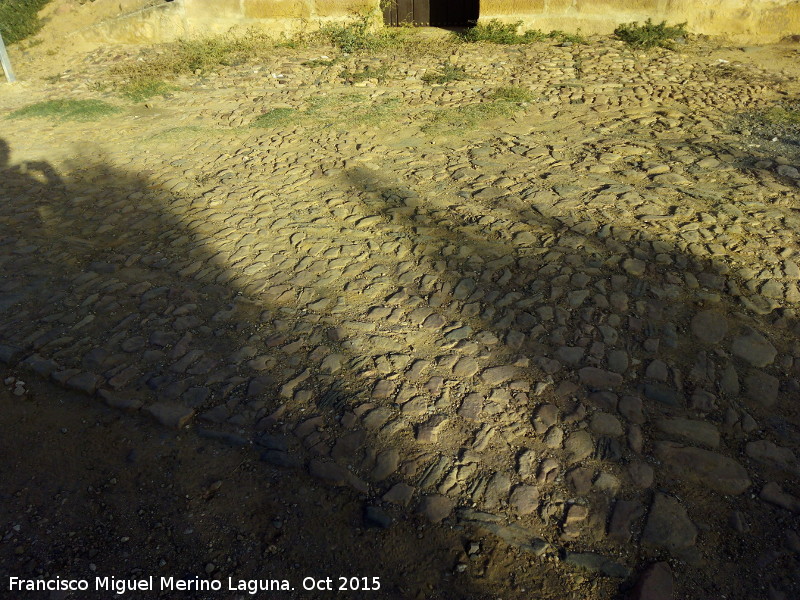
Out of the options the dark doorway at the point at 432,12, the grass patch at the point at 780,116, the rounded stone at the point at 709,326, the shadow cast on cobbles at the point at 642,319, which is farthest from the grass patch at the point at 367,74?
the rounded stone at the point at 709,326

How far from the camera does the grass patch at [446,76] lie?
7.28 metres

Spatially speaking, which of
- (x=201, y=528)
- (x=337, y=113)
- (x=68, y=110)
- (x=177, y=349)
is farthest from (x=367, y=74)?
(x=201, y=528)

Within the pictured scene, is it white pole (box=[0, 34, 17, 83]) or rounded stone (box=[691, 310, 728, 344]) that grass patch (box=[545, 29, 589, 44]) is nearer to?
rounded stone (box=[691, 310, 728, 344])

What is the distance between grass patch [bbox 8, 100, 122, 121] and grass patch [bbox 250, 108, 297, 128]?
1782mm

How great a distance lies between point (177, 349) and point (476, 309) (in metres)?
1.64

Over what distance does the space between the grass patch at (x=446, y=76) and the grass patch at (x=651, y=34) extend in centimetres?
222

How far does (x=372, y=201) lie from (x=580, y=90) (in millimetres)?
3150

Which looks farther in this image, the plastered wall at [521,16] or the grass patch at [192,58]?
the grass patch at [192,58]

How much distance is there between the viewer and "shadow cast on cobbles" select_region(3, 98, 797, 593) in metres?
2.64

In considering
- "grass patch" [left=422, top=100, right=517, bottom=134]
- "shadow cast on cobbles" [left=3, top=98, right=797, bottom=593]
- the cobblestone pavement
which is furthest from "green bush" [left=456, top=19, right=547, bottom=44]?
"shadow cast on cobbles" [left=3, top=98, right=797, bottom=593]

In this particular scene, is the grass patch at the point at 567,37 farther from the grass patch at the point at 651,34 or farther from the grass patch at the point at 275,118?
the grass patch at the point at 275,118

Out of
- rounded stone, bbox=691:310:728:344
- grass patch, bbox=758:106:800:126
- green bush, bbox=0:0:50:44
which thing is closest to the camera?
rounded stone, bbox=691:310:728:344

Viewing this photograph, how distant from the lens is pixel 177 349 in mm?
3506

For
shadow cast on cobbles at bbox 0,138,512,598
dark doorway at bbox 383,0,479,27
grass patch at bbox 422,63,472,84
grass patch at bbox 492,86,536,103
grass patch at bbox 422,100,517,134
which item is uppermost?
dark doorway at bbox 383,0,479,27
